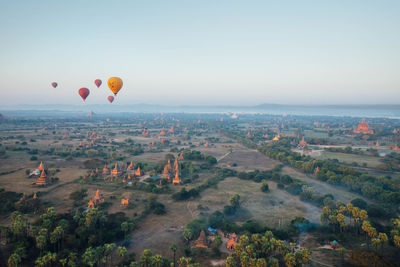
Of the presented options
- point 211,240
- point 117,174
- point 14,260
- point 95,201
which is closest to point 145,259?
point 211,240

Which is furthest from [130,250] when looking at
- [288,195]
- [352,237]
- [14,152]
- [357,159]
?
[357,159]

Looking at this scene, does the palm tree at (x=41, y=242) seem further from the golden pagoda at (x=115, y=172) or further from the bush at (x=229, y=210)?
the golden pagoda at (x=115, y=172)

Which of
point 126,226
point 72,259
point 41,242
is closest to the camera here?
point 72,259

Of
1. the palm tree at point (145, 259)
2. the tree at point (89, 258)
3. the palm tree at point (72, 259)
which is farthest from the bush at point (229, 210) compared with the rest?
the palm tree at point (72, 259)

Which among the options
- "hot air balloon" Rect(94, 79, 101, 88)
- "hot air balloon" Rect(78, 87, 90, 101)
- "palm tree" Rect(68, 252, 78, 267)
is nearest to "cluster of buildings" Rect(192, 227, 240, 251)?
"palm tree" Rect(68, 252, 78, 267)

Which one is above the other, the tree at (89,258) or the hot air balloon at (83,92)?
the hot air balloon at (83,92)

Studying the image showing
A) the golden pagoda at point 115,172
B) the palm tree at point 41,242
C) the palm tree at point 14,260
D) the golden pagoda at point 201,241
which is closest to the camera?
the palm tree at point 14,260

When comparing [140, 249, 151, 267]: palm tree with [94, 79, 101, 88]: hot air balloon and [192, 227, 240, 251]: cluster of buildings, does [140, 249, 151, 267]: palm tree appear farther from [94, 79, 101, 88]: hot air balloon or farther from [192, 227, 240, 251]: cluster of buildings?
[94, 79, 101, 88]: hot air balloon

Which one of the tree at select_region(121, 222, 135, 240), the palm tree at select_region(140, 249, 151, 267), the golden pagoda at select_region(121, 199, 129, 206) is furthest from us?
the golden pagoda at select_region(121, 199, 129, 206)

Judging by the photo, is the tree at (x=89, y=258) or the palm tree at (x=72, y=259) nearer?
the palm tree at (x=72, y=259)

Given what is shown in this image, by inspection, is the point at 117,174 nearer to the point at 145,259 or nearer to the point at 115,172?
the point at 115,172

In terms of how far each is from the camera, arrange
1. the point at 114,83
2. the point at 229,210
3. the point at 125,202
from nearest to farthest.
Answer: the point at 229,210 < the point at 125,202 < the point at 114,83
